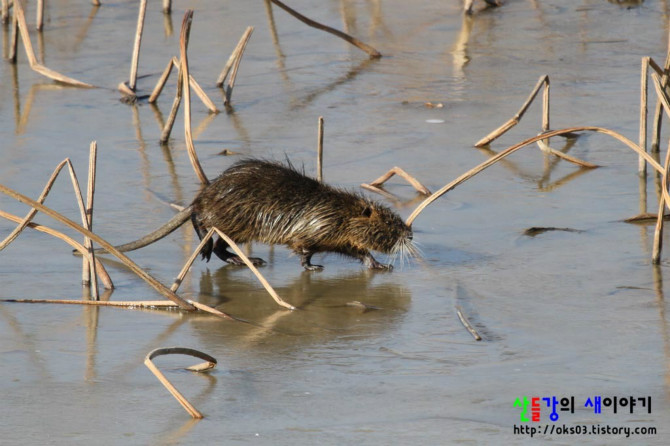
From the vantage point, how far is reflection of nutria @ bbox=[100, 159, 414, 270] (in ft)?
20.7

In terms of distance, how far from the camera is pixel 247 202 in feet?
20.6

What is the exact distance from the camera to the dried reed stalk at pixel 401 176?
283 inches

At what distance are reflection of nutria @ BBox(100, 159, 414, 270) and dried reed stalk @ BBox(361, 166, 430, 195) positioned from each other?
2.03 ft

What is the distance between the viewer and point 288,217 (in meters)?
6.41

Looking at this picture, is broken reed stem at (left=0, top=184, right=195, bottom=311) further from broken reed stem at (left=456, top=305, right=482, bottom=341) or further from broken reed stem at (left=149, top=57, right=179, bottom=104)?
broken reed stem at (left=149, top=57, right=179, bottom=104)

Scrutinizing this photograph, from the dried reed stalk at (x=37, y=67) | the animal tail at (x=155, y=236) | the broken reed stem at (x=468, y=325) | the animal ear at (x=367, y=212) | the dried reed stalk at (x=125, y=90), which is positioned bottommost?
the broken reed stem at (x=468, y=325)

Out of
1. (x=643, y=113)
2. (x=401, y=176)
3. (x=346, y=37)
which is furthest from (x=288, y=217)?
(x=346, y=37)

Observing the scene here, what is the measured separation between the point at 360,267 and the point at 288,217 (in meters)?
0.52

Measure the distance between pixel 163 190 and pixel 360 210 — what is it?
153 cm

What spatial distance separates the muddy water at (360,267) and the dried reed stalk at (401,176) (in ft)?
0.54

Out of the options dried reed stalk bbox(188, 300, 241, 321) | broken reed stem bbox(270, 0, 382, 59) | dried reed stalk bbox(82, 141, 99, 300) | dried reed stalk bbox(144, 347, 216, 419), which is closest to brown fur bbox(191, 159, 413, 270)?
dried reed stalk bbox(82, 141, 99, 300)

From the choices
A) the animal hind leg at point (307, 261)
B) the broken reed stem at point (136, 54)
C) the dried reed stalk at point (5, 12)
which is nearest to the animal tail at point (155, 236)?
the animal hind leg at point (307, 261)

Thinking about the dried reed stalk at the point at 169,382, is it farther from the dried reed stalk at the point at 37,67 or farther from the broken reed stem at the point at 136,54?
the dried reed stalk at the point at 37,67

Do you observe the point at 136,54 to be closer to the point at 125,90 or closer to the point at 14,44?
the point at 125,90
